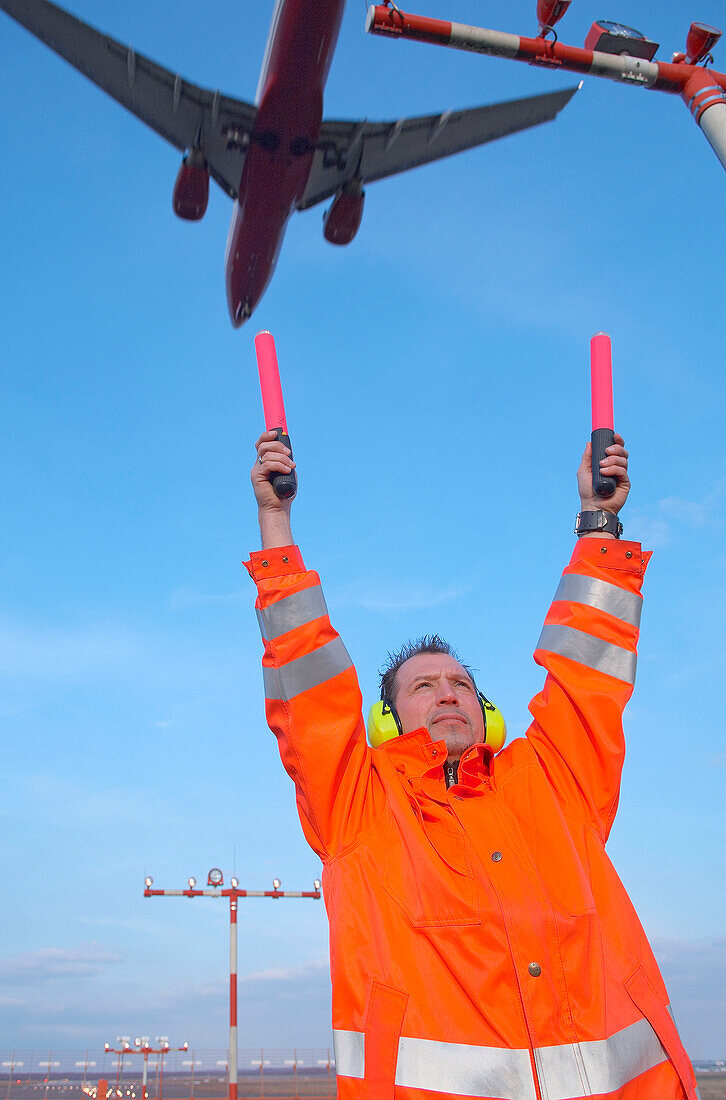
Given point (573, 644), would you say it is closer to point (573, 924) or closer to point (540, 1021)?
point (573, 924)

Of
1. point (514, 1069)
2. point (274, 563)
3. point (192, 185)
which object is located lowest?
point (514, 1069)

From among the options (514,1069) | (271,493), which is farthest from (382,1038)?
(271,493)

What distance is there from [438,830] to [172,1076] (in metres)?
94.8

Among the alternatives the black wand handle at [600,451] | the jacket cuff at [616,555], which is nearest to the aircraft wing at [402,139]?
the black wand handle at [600,451]

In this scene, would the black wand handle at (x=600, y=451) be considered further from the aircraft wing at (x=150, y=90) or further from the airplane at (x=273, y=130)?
the aircraft wing at (x=150, y=90)

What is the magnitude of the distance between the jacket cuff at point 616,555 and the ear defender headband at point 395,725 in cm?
85

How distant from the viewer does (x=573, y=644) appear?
3.71m

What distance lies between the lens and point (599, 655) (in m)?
3.68

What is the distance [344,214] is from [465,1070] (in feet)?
62.7

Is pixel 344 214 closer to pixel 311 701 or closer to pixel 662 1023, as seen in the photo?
pixel 311 701

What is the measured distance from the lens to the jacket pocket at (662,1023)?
284 centimetres

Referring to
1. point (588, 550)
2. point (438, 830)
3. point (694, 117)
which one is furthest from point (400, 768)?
point (694, 117)

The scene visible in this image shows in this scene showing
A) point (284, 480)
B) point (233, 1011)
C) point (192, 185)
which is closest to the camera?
point (284, 480)

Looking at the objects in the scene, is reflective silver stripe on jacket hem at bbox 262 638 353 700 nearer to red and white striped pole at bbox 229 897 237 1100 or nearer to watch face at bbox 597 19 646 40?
watch face at bbox 597 19 646 40
